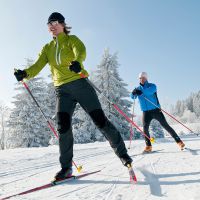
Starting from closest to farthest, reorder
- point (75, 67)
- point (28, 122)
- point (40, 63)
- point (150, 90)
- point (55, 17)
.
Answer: point (75, 67) → point (55, 17) → point (40, 63) → point (150, 90) → point (28, 122)

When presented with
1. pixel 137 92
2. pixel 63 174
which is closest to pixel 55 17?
pixel 63 174

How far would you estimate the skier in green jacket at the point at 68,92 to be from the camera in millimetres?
3812

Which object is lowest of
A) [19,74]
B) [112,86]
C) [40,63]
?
[19,74]

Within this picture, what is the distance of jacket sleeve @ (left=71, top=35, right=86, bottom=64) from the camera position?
3.85m

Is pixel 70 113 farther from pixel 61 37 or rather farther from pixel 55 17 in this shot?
pixel 55 17

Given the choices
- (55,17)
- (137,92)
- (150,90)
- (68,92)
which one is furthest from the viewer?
(137,92)

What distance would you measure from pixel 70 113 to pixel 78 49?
98 cm

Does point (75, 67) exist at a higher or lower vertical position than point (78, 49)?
lower

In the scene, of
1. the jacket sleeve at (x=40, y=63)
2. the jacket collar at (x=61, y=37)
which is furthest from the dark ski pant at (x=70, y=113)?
the jacket collar at (x=61, y=37)

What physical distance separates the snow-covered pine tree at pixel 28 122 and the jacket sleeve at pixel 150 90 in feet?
75.7

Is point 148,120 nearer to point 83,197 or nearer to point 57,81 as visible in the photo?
point 57,81

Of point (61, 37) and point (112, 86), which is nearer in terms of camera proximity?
point (61, 37)

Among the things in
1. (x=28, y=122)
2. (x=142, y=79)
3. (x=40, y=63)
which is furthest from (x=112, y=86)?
(x=40, y=63)

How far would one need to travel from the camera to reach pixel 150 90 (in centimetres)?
755
